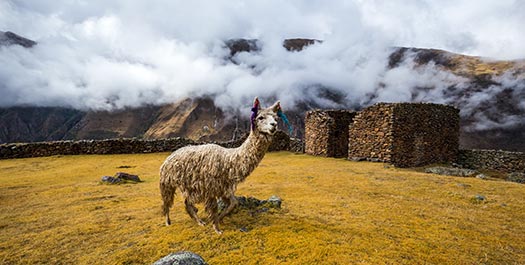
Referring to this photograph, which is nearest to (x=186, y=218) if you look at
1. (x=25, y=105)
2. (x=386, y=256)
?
(x=386, y=256)

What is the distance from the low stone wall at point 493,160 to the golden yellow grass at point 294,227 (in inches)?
405

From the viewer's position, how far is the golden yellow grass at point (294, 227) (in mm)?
3736

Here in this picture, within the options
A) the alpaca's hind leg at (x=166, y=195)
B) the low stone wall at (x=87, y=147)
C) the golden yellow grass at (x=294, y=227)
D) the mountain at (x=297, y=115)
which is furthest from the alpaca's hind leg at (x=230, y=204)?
the mountain at (x=297, y=115)

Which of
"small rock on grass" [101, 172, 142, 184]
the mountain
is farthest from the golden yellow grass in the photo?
the mountain

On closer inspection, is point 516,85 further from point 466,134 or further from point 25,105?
point 25,105

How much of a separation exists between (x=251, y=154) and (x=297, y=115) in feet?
283

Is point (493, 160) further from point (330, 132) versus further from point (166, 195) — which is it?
point (166, 195)

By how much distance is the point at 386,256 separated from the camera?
3641 mm

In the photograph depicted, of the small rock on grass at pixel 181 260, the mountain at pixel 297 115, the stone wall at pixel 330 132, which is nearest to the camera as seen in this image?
the small rock on grass at pixel 181 260

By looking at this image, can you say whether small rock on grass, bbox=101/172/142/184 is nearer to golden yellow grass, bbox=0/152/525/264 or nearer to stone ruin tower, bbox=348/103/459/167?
golden yellow grass, bbox=0/152/525/264

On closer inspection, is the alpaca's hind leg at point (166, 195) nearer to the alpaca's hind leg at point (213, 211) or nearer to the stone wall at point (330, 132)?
the alpaca's hind leg at point (213, 211)

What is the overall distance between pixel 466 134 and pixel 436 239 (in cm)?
4729

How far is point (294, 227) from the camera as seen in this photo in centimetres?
442

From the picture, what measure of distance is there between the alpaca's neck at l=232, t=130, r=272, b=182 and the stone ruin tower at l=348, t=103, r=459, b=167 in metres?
12.6
